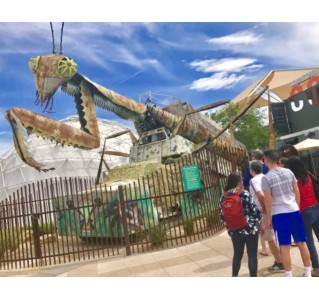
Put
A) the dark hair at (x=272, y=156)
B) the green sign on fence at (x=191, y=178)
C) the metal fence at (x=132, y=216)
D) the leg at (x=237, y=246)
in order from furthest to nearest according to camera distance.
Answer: the green sign on fence at (x=191, y=178) → the metal fence at (x=132, y=216) → the dark hair at (x=272, y=156) → the leg at (x=237, y=246)

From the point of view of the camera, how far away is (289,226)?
439 centimetres

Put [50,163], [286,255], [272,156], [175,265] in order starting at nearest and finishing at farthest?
[286,255], [272,156], [175,265], [50,163]

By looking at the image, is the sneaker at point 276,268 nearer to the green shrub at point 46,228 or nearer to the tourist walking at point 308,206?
the tourist walking at point 308,206

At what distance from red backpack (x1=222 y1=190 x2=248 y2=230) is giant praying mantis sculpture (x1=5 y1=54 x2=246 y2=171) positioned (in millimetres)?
4978

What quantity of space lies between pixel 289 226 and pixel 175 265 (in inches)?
93.1

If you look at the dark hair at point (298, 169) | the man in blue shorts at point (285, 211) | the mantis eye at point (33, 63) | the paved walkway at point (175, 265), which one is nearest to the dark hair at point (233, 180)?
the man in blue shorts at point (285, 211)

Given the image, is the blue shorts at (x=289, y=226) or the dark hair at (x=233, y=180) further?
the dark hair at (x=233, y=180)

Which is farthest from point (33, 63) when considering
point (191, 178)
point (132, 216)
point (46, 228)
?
point (191, 178)

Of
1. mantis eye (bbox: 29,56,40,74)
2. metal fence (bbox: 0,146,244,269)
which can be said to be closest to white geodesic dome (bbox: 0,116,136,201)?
metal fence (bbox: 0,146,244,269)

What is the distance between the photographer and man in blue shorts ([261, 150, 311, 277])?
438 cm

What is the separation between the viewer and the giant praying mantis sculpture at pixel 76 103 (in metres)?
8.08

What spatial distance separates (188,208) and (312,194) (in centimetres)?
467

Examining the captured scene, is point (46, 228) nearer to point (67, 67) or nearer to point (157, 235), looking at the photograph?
point (157, 235)

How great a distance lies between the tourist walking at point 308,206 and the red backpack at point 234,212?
2.69 feet
